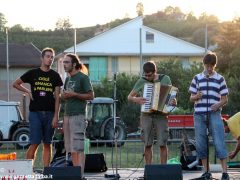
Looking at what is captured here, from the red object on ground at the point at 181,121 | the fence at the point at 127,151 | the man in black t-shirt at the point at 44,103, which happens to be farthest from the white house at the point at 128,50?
the man in black t-shirt at the point at 44,103

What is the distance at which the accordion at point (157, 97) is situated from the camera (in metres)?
10.2

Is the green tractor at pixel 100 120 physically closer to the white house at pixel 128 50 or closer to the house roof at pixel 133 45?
the white house at pixel 128 50

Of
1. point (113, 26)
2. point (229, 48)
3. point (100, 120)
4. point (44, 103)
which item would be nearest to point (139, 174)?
point (44, 103)

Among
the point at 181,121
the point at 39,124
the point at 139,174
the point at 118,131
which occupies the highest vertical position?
the point at 39,124

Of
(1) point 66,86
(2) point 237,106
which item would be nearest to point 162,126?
(1) point 66,86

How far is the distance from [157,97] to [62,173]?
2155mm

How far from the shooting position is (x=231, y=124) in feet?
39.1

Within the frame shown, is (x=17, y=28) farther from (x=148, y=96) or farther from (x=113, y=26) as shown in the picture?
(x=148, y=96)

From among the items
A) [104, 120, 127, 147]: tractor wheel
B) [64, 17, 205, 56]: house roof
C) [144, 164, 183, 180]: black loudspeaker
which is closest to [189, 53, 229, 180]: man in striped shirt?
[144, 164, 183, 180]: black loudspeaker

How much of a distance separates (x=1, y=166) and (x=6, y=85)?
137 feet

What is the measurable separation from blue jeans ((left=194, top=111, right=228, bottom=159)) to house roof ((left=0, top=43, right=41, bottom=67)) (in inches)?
1575

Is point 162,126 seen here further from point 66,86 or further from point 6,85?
point 6,85

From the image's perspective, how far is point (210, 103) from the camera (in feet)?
33.2

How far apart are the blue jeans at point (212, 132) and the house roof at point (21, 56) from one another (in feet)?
131
